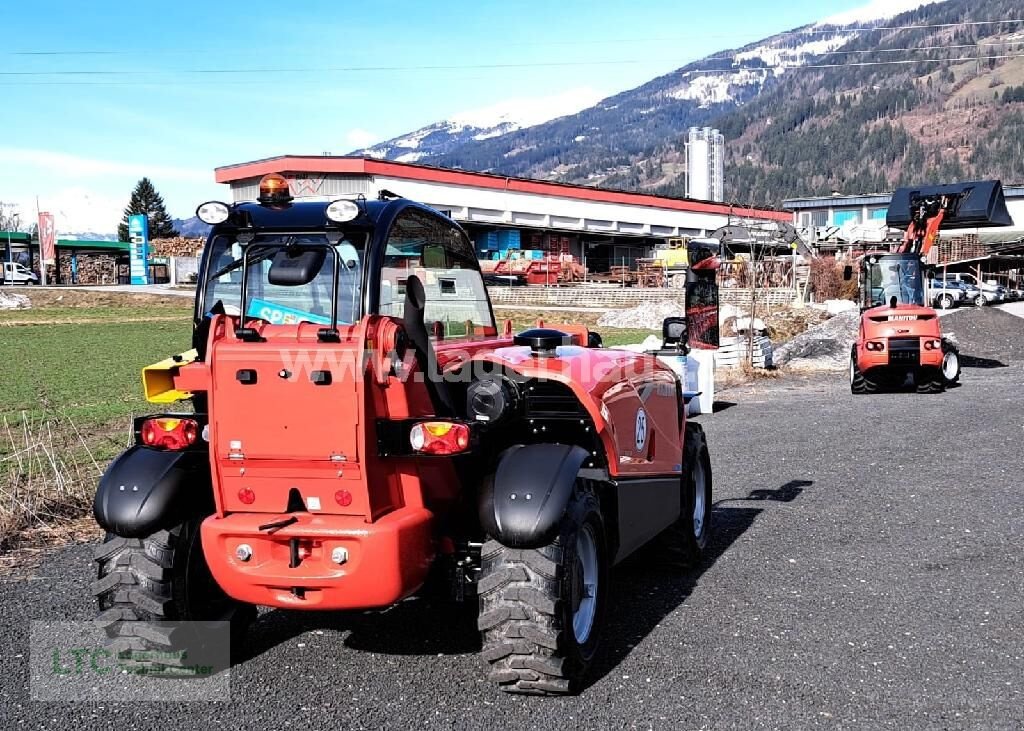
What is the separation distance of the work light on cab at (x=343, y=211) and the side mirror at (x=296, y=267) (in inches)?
8.2

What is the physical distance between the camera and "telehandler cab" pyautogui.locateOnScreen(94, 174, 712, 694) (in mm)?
4184

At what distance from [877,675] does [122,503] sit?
3.48 m

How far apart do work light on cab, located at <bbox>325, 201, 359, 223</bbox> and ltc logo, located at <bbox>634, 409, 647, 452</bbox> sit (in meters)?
1.93

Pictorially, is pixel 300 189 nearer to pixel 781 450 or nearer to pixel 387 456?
pixel 387 456

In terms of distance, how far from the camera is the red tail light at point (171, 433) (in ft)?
15.2

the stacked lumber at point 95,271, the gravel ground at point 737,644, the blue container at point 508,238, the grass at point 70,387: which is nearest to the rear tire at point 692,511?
the gravel ground at point 737,644

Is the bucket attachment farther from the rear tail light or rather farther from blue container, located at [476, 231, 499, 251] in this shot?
blue container, located at [476, 231, 499, 251]

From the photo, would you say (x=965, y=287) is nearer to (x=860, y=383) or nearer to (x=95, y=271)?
(x=860, y=383)

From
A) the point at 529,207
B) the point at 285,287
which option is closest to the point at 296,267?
the point at 285,287

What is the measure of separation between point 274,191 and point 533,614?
2297 mm

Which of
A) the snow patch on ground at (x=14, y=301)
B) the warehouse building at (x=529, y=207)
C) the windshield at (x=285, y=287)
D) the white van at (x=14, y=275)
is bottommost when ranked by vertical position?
the snow patch on ground at (x=14, y=301)

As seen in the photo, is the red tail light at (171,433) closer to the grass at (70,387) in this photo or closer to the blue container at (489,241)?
the grass at (70,387)

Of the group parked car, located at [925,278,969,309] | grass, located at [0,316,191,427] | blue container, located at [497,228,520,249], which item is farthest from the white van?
parked car, located at [925,278,969,309]

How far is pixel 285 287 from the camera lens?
4879 mm
